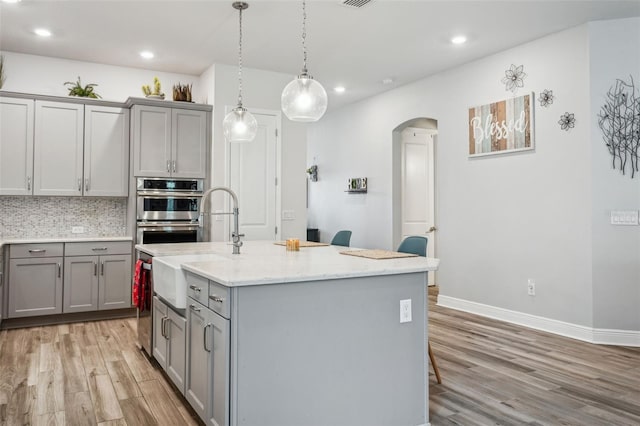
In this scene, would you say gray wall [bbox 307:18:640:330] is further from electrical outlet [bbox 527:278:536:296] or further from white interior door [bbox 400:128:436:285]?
white interior door [bbox 400:128:436:285]

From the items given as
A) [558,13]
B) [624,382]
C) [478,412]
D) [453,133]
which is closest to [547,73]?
[558,13]

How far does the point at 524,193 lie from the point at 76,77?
5131 mm

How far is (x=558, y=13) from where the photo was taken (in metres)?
3.98

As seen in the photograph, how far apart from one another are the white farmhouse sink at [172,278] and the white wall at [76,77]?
3176 mm

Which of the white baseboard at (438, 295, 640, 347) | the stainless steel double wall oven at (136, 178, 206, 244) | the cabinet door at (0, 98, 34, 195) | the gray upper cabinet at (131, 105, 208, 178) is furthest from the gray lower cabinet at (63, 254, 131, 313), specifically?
the white baseboard at (438, 295, 640, 347)

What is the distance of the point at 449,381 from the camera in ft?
10.3

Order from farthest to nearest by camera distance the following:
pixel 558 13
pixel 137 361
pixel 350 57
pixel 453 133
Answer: pixel 453 133, pixel 350 57, pixel 558 13, pixel 137 361

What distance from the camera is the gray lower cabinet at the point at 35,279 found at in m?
4.59

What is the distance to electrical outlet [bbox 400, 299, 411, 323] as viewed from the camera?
2.41m

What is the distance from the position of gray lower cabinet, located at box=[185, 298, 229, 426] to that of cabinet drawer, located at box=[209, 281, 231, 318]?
0.03 meters

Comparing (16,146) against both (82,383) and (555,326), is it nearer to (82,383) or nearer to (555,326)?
(82,383)

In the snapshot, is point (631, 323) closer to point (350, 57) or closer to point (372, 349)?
point (372, 349)

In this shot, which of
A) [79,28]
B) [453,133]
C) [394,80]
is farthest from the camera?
[394,80]

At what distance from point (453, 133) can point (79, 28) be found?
4.12 meters
